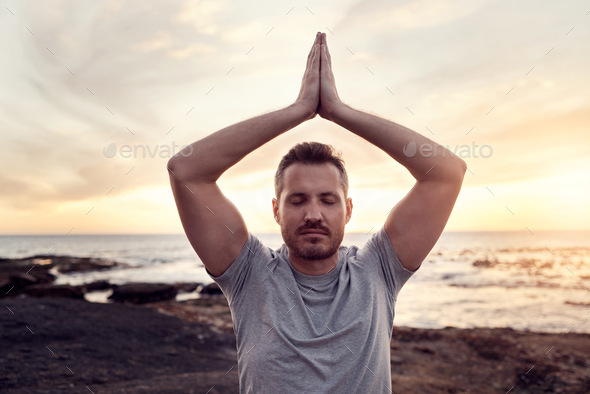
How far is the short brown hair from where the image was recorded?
Result: 215 cm

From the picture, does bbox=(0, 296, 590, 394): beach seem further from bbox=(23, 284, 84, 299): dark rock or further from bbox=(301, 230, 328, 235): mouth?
bbox=(23, 284, 84, 299): dark rock

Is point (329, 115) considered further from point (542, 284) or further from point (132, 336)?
point (542, 284)

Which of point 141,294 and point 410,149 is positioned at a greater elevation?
point 410,149

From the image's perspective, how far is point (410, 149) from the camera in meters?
2.00

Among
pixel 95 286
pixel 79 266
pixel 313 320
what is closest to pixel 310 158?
pixel 313 320

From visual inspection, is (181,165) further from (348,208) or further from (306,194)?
(348,208)

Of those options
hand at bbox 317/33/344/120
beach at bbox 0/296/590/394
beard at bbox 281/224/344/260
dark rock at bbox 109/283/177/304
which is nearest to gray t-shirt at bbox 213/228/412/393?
beard at bbox 281/224/344/260

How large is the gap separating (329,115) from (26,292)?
60.3 ft

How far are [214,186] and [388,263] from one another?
3.17 ft

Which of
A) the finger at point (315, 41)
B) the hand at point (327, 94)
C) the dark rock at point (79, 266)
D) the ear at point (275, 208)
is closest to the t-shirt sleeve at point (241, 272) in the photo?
the ear at point (275, 208)

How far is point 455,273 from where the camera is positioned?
75.1 feet

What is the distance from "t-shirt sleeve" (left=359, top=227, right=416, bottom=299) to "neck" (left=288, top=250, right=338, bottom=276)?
0.20m

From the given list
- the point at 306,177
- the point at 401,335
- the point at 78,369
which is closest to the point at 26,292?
the point at 78,369

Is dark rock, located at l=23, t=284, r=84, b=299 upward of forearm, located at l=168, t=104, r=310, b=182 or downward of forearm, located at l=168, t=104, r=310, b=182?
downward
